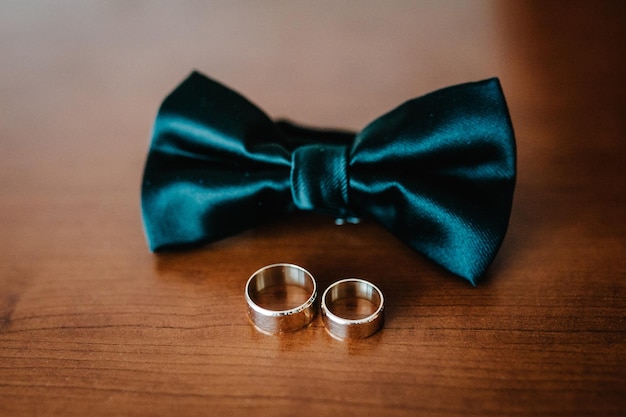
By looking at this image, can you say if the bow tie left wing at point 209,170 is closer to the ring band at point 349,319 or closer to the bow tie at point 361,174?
the bow tie at point 361,174

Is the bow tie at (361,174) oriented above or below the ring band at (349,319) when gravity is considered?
above

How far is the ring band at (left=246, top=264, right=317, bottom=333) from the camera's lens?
0.56 metres

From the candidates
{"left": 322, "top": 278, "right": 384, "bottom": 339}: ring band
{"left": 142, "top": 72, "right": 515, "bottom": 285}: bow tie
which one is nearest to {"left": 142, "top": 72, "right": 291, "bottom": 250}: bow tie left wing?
{"left": 142, "top": 72, "right": 515, "bottom": 285}: bow tie

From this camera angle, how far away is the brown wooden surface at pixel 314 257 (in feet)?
1.69

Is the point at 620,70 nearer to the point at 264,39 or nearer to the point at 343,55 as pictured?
the point at 343,55

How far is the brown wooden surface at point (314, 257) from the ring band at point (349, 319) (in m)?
0.01

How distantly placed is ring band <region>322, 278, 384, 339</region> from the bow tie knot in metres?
0.08

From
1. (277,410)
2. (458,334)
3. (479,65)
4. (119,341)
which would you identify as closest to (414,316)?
(458,334)

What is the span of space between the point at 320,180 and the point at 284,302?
117 millimetres

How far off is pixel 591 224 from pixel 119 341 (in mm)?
464

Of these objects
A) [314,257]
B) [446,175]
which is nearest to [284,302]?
[314,257]

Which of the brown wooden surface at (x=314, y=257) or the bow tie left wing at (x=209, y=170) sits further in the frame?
the bow tie left wing at (x=209, y=170)

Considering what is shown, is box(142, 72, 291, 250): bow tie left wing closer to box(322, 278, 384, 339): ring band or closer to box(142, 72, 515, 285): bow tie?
box(142, 72, 515, 285): bow tie

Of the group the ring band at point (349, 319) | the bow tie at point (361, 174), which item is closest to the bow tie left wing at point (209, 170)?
the bow tie at point (361, 174)
